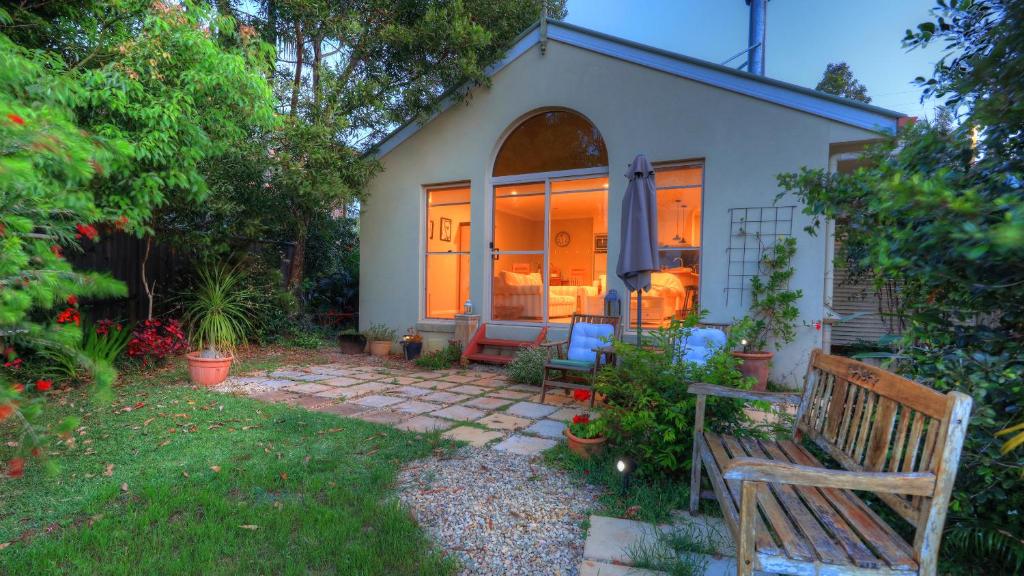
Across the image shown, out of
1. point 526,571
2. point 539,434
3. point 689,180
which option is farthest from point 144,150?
point 689,180

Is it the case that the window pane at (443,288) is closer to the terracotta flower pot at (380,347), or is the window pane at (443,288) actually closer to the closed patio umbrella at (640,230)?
the terracotta flower pot at (380,347)

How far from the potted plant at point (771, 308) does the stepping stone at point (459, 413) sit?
2864 millimetres

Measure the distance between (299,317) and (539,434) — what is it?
594cm

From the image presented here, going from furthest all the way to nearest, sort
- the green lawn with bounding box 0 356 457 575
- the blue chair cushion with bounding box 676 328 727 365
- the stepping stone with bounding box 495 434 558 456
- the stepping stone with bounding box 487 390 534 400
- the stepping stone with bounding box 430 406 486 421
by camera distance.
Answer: the stepping stone with bounding box 487 390 534 400, the blue chair cushion with bounding box 676 328 727 365, the stepping stone with bounding box 430 406 486 421, the stepping stone with bounding box 495 434 558 456, the green lawn with bounding box 0 356 457 575

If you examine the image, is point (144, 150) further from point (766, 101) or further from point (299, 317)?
point (766, 101)

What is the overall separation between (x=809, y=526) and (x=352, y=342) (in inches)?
278

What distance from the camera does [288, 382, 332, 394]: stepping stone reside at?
16.5 feet

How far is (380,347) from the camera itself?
7539mm

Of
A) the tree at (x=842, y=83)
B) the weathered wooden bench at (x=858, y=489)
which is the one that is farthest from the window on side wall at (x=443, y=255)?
the tree at (x=842, y=83)

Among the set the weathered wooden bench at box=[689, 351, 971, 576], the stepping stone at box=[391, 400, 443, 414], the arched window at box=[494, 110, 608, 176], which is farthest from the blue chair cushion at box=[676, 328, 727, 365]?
the arched window at box=[494, 110, 608, 176]

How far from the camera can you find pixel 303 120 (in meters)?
6.65

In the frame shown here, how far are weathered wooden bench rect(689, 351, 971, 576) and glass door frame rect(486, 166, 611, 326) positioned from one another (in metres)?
5.04

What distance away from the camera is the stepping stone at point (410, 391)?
16.4ft

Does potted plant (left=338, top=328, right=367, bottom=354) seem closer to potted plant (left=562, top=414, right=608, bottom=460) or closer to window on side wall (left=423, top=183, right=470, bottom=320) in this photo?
window on side wall (left=423, top=183, right=470, bottom=320)
